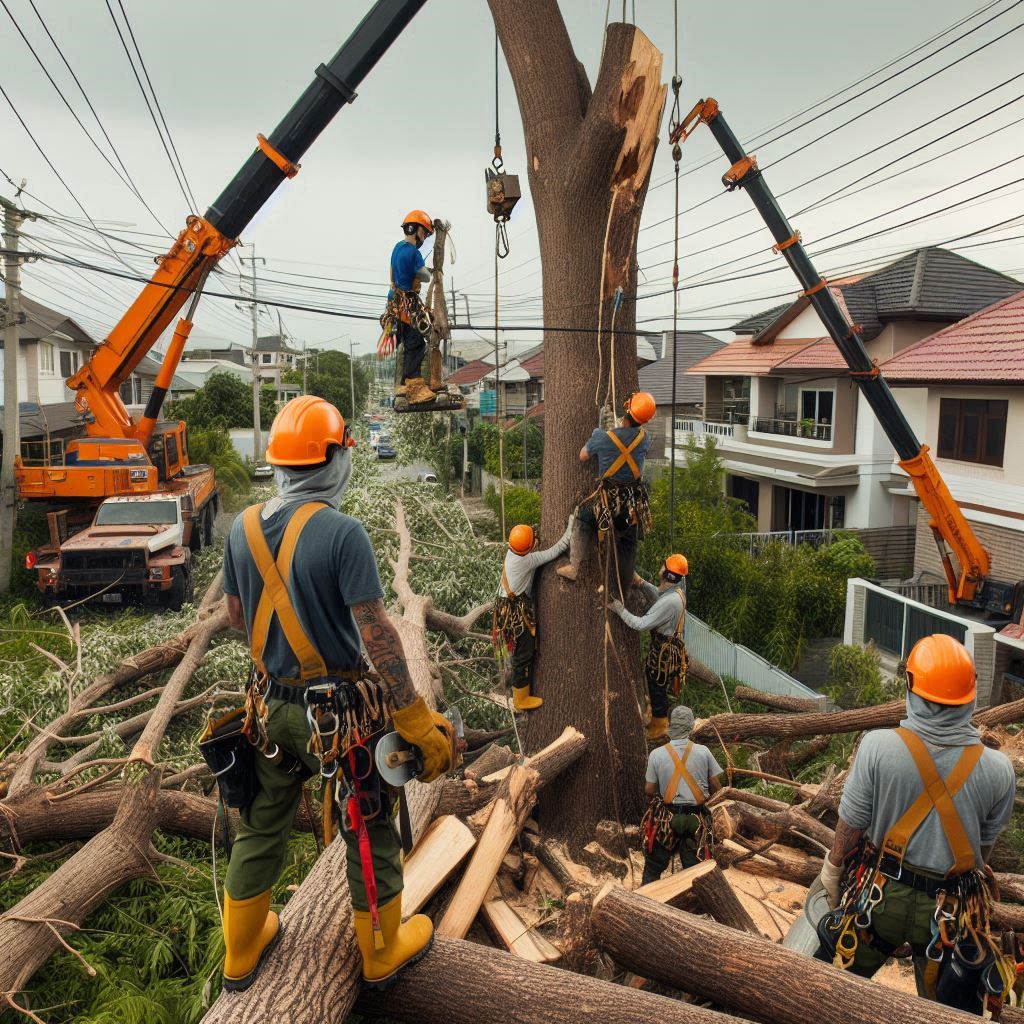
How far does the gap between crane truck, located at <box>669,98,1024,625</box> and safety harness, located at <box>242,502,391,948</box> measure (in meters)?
8.24

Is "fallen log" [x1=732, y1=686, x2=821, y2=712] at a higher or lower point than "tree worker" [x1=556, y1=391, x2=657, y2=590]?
lower

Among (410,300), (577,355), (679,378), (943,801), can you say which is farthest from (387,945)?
(679,378)

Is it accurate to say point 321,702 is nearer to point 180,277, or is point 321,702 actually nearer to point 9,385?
point 180,277

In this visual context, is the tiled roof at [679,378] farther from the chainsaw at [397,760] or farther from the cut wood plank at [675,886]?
the chainsaw at [397,760]

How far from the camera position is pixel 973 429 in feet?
45.3

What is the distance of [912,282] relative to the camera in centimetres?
1784

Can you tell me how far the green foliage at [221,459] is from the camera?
968 inches

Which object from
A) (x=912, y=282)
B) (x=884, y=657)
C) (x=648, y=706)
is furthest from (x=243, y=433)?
(x=648, y=706)

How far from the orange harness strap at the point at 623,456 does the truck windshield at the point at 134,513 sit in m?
9.10

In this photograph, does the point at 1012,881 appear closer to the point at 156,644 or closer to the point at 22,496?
the point at 156,644

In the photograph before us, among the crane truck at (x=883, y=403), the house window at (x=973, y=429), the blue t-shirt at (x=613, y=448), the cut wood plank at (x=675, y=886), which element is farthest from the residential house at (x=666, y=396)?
the cut wood plank at (x=675, y=886)

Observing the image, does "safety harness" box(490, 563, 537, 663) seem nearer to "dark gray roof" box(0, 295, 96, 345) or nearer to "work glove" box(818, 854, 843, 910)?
"work glove" box(818, 854, 843, 910)

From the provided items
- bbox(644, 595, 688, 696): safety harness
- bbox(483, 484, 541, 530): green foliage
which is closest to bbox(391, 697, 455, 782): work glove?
bbox(644, 595, 688, 696): safety harness

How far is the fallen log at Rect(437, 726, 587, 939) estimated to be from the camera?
3834mm
